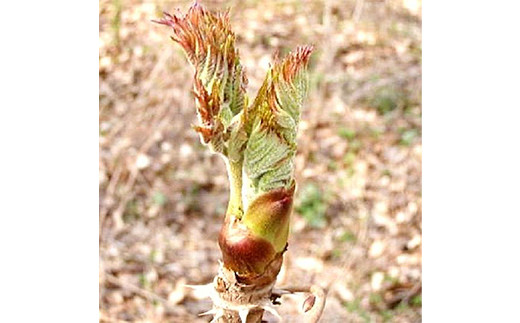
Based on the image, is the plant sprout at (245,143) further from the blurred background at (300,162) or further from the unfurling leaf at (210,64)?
the blurred background at (300,162)

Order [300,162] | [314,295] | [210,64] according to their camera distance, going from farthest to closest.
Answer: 1. [300,162]
2. [314,295]
3. [210,64]

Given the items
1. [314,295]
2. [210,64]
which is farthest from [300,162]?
[210,64]

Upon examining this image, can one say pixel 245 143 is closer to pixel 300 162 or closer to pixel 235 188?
pixel 235 188

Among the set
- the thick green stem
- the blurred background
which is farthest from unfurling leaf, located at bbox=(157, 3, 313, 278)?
the blurred background

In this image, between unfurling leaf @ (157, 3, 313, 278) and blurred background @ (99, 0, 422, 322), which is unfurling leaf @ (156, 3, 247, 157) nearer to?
unfurling leaf @ (157, 3, 313, 278)
